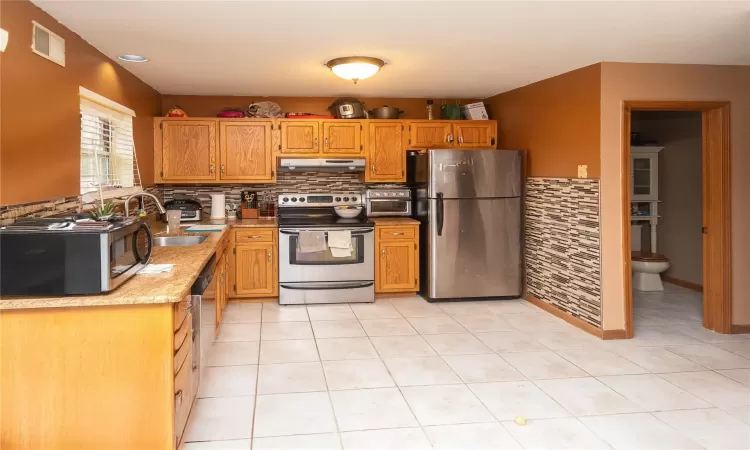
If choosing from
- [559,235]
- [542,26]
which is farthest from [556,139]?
[542,26]

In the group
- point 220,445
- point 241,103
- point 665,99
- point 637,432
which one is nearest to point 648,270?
point 665,99

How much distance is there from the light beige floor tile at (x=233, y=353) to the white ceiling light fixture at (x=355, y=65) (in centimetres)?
217

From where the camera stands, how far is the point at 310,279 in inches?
213

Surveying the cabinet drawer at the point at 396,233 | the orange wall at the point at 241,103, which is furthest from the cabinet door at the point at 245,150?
the cabinet drawer at the point at 396,233

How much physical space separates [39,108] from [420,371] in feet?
8.70

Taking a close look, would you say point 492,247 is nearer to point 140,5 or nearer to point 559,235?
point 559,235

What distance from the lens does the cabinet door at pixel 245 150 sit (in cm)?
564

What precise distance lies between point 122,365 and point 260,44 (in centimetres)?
233

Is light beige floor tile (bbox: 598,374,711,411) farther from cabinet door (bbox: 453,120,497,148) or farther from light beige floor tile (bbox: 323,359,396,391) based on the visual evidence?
cabinet door (bbox: 453,120,497,148)

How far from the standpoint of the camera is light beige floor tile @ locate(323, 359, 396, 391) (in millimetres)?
3316

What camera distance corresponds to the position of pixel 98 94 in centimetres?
375

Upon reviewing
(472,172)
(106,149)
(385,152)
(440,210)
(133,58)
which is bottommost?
(440,210)

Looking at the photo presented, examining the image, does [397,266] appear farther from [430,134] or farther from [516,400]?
[516,400]

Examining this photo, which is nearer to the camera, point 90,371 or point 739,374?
point 90,371
